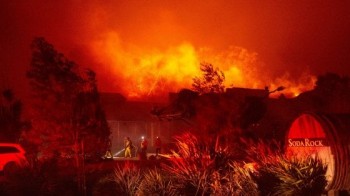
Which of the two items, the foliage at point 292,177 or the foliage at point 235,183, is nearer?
the foliage at point 292,177

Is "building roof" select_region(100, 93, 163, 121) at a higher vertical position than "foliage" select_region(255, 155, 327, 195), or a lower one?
higher

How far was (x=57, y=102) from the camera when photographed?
1783cm

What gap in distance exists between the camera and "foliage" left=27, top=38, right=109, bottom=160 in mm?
17531

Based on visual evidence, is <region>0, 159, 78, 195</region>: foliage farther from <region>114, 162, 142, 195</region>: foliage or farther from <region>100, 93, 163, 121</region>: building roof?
<region>100, 93, 163, 121</region>: building roof

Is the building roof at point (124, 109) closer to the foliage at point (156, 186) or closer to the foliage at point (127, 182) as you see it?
the foliage at point (127, 182)

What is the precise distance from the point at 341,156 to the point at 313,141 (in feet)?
3.59

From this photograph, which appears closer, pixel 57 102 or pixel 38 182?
pixel 38 182

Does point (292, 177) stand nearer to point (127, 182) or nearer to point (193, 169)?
point (193, 169)

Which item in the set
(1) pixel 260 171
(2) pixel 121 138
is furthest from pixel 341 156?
(2) pixel 121 138

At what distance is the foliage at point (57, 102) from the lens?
1753cm

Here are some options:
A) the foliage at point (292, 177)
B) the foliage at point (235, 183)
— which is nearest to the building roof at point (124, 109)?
the foliage at point (235, 183)

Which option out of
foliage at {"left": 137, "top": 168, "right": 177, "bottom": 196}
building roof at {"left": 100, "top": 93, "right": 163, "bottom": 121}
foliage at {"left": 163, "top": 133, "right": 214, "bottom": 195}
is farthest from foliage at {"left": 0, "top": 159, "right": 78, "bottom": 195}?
building roof at {"left": 100, "top": 93, "right": 163, "bottom": 121}

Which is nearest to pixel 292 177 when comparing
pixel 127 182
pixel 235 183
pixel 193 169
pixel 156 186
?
pixel 235 183

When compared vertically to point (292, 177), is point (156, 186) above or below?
below
